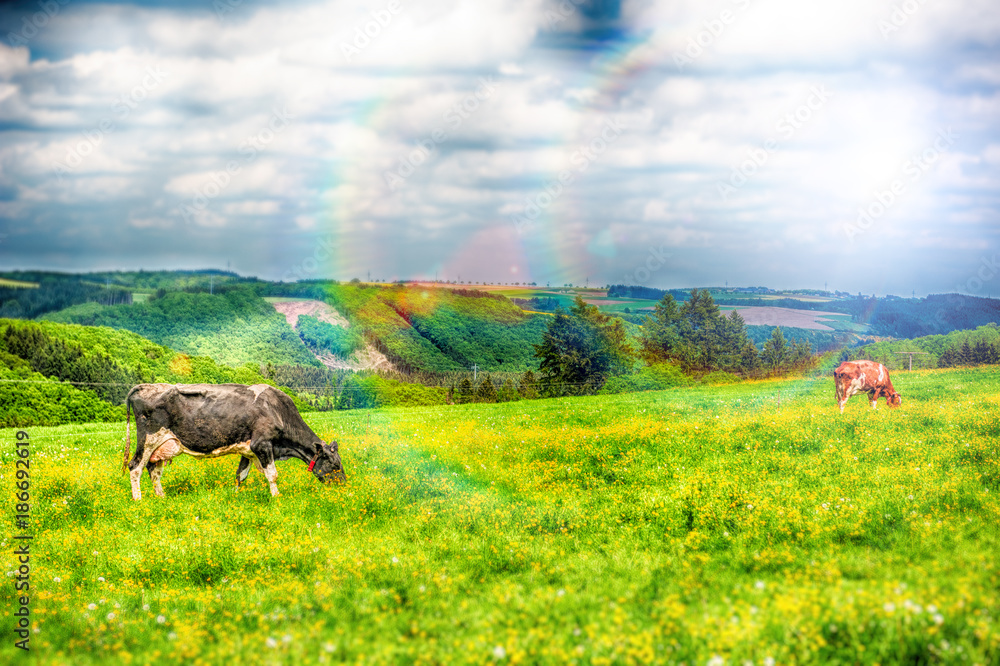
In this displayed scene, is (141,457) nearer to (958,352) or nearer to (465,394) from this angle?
(465,394)

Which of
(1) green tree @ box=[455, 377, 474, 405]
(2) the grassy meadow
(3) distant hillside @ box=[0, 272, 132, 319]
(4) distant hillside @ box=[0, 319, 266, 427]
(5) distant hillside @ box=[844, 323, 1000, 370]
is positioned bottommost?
(1) green tree @ box=[455, 377, 474, 405]

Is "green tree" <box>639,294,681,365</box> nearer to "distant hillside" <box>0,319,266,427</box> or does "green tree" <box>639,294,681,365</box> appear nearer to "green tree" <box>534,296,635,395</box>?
"green tree" <box>534,296,635,395</box>

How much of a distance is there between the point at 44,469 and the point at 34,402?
115ft

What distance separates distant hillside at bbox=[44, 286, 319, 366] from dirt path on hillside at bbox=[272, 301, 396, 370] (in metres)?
4.37

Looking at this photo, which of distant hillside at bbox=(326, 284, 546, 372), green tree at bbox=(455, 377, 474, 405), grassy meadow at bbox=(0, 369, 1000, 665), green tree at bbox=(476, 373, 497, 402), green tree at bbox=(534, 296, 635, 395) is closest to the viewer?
grassy meadow at bbox=(0, 369, 1000, 665)

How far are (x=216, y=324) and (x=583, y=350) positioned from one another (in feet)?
203

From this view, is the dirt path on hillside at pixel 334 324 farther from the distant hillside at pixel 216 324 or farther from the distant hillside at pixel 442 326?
the distant hillside at pixel 216 324

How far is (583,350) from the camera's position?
2835 inches

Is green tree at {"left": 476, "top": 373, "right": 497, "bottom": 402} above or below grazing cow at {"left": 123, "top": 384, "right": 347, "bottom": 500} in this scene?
below

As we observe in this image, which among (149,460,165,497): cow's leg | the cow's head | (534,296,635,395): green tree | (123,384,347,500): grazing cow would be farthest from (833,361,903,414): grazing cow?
(534,296,635,395): green tree

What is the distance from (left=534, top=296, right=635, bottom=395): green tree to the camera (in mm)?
71188

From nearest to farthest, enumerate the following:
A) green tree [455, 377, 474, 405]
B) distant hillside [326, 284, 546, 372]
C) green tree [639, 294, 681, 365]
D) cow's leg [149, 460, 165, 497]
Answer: cow's leg [149, 460, 165, 497]
green tree [455, 377, 474, 405]
green tree [639, 294, 681, 365]
distant hillside [326, 284, 546, 372]

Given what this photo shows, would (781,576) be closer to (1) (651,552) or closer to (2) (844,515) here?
(1) (651,552)

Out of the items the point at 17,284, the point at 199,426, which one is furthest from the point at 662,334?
the point at 199,426
